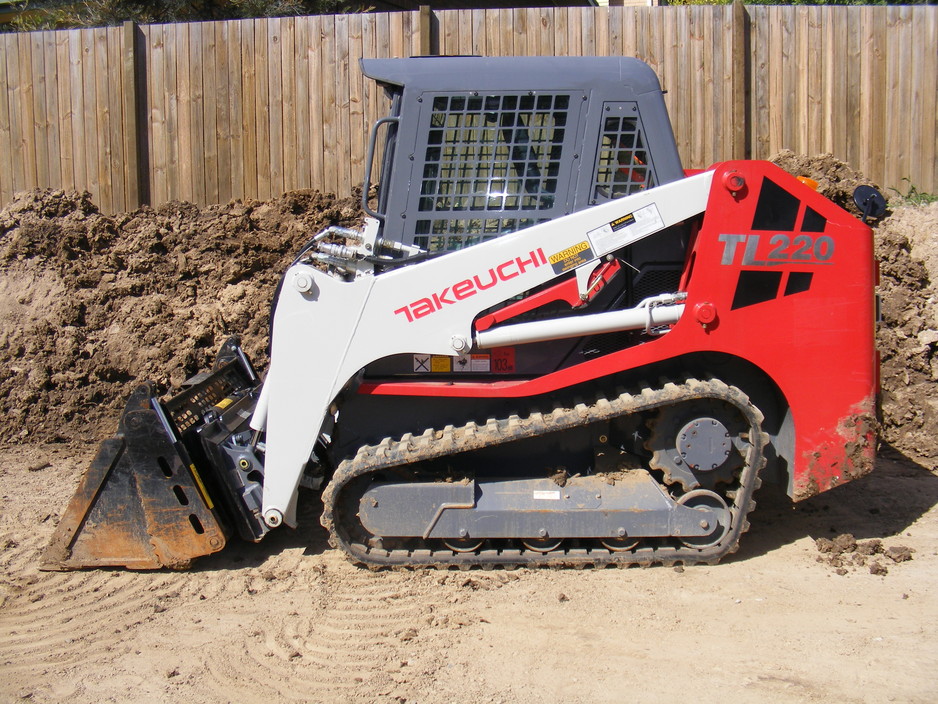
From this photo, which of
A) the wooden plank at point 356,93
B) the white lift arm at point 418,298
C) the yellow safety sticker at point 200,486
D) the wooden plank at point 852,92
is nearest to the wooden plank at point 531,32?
the wooden plank at point 356,93

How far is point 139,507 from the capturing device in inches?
179

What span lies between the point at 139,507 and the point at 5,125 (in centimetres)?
504

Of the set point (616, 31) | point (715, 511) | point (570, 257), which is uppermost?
point (616, 31)

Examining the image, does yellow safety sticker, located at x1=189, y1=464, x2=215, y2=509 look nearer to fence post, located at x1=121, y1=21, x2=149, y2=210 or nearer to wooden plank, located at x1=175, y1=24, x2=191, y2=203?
wooden plank, located at x1=175, y1=24, x2=191, y2=203

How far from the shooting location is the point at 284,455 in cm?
444

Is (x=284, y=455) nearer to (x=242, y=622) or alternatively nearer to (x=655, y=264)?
(x=242, y=622)

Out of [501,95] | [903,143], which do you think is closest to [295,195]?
[501,95]

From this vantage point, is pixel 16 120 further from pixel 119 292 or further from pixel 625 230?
pixel 625 230

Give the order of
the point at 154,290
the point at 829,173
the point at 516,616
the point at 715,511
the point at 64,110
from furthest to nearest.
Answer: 1. the point at 64,110
2. the point at 154,290
3. the point at 829,173
4. the point at 715,511
5. the point at 516,616

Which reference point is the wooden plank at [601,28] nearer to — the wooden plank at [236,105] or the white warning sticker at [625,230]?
the wooden plank at [236,105]

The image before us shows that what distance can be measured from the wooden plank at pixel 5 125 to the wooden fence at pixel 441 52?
0.61ft

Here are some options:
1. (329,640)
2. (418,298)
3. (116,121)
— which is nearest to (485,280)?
(418,298)

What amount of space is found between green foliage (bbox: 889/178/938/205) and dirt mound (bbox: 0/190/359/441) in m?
4.94

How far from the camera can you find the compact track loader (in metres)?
4.26
